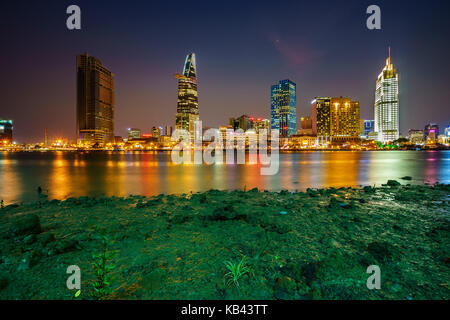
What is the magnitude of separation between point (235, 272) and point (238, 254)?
0.99 metres

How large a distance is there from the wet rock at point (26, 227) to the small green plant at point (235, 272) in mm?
6349

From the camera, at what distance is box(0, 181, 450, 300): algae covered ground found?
3.93 m

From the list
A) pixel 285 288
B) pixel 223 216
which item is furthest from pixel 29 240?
pixel 285 288

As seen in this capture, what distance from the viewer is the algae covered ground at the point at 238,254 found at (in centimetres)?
393

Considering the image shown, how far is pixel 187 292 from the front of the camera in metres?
3.88

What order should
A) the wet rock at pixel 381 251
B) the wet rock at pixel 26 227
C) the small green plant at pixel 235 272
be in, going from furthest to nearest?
the wet rock at pixel 26 227 < the wet rock at pixel 381 251 < the small green plant at pixel 235 272

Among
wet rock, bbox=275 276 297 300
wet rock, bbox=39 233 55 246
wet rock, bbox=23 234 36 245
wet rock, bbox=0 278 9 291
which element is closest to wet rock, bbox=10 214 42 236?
wet rock, bbox=23 234 36 245

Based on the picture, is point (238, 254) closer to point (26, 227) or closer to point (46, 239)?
point (46, 239)

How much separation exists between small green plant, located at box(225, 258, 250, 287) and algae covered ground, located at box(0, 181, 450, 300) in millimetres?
48

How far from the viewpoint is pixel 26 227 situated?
21.7 ft

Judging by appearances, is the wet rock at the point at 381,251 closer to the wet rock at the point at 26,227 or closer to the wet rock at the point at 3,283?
the wet rock at the point at 3,283

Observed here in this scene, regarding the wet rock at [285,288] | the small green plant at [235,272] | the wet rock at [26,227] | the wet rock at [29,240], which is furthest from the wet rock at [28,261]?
the wet rock at [285,288]

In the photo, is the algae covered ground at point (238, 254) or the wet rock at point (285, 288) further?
the algae covered ground at point (238, 254)
